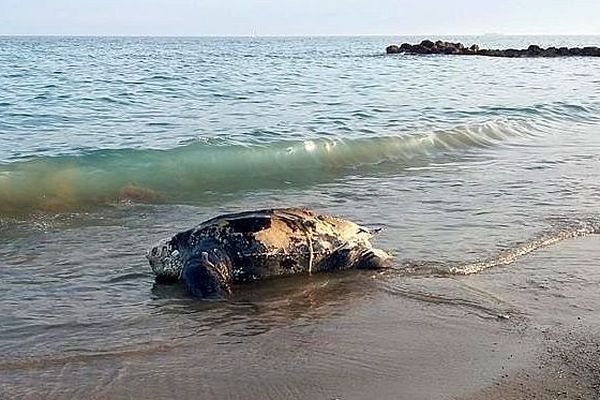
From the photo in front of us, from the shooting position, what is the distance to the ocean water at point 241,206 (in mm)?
4680

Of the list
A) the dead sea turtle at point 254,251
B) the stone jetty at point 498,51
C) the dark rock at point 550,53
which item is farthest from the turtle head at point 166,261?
the dark rock at point 550,53

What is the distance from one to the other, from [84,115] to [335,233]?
1174cm

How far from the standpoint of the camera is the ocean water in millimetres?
4680

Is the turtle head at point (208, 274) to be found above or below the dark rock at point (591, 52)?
below

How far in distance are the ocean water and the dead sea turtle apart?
0.48 ft

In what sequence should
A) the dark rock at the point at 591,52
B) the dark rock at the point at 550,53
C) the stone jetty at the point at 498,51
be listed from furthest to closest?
the dark rock at the point at 591,52 < the stone jetty at the point at 498,51 < the dark rock at the point at 550,53

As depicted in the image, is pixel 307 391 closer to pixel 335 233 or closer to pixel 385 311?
pixel 385 311

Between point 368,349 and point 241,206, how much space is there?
4729mm

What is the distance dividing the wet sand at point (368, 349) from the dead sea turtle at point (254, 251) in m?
0.20

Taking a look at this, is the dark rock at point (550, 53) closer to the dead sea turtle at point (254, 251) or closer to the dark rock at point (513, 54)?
the dark rock at point (513, 54)

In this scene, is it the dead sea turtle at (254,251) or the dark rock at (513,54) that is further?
the dark rock at (513,54)

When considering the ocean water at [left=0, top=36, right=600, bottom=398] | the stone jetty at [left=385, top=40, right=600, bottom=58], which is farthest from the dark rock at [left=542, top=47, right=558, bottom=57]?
the ocean water at [left=0, top=36, right=600, bottom=398]

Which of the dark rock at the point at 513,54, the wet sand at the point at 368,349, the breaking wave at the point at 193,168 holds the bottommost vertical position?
the breaking wave at the point at 193,168

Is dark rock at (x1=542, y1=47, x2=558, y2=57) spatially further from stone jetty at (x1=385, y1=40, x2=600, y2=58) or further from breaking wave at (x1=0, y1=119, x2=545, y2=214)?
breaking wave at (x1=0, y1=119, x2=545, y2=214)
